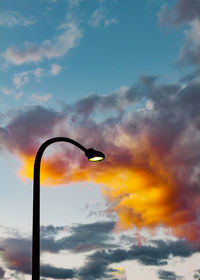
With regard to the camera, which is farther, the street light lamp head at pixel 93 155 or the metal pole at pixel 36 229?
the street light lamp head at pixel 93 155

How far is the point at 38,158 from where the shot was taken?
10078mm

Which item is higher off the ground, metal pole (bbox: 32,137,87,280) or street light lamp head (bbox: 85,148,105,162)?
street light lamp head (bbox: 85,148,105,162)

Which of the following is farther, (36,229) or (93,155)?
(93,155)

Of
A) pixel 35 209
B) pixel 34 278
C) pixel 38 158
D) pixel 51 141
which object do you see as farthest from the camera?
pixel 51 141

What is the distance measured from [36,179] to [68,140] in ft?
6.32

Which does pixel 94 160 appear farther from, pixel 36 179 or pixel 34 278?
pixel 34 278

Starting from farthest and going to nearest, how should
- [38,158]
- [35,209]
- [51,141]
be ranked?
[51,141] < [38,158] < [35,209]

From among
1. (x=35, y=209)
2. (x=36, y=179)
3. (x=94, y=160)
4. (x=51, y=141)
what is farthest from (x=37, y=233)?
(x=94, y=160)

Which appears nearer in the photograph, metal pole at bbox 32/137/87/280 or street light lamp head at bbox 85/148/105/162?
metal pole at bbox 32/137/87/280

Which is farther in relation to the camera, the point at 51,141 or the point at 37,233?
the point at 51,141

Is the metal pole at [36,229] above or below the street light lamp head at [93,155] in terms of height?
below

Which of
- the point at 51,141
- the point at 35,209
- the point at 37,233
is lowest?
the point at 37,233

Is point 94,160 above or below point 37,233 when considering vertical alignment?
above

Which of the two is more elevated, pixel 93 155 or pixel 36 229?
pixel 93 155
